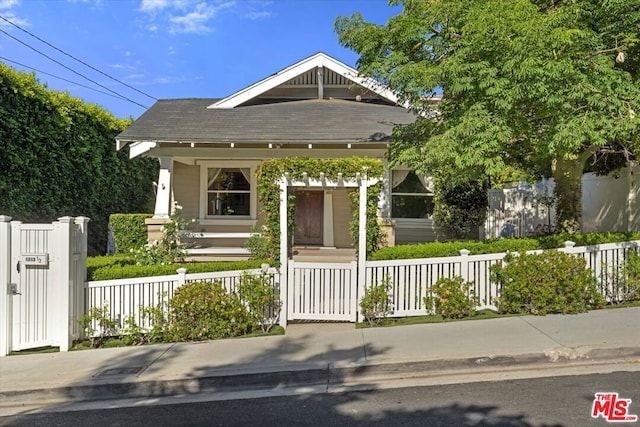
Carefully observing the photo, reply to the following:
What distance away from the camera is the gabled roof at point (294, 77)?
12.4 m

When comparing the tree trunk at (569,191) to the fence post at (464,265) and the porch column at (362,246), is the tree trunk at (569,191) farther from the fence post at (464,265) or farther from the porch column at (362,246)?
the porch column at (362,246)

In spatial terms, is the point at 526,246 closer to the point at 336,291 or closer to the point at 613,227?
Result: the point at 336,291

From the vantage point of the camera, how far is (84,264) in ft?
22.7

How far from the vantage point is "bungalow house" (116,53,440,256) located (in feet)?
37.3

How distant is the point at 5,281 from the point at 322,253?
287 inches

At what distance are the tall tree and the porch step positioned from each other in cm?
409

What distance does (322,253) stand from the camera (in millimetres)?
12086

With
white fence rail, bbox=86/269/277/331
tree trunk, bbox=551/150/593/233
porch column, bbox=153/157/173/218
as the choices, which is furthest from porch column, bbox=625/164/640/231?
porch column, bbox=153/157/173/218

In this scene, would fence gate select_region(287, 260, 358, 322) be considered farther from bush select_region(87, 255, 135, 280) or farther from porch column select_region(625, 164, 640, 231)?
porch column select_region(625, 164, 640, 231)

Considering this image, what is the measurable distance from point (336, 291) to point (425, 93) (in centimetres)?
355

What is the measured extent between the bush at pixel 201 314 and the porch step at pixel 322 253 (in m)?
3.91

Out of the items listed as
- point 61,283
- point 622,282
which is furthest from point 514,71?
point 61,283

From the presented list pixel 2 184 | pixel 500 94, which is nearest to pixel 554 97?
pixel 500 94

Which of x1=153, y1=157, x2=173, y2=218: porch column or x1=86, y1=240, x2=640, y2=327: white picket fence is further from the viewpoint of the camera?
x1=153, y1=157, x2=173, y2=218: porch column
